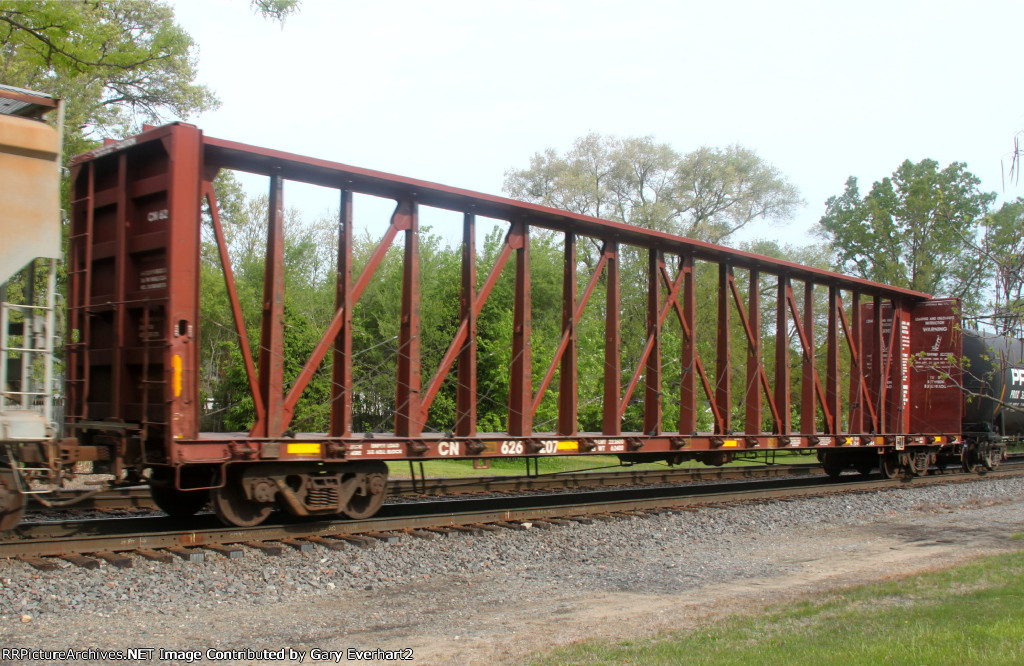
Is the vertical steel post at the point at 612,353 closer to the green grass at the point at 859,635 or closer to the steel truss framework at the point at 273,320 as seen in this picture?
the steel truss framework at the point at 273,320

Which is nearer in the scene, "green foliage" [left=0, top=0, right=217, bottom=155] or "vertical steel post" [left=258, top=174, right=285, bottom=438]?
"vertical steel post" [left=258, top=174, right=285, bottom=438]

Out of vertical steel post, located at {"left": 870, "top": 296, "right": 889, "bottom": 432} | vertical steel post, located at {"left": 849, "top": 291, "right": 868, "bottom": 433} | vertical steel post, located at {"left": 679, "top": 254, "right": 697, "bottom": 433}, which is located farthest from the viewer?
vertical steel post, located at {"left": 870, "top": 296, "right": 889, "bottom": 432}

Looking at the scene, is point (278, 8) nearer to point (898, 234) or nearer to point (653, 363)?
point (653, 363)

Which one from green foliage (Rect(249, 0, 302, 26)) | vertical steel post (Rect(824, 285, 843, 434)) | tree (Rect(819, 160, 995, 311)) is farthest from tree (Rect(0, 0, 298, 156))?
tree (Rect(819, 160, 995, 311))

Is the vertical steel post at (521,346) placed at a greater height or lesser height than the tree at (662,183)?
lesser

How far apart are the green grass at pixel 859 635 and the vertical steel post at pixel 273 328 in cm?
512

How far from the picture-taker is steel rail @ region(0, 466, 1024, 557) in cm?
840

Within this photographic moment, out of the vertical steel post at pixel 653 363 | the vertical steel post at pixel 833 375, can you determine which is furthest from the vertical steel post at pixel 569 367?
the vertical steel post at pixel 833 375

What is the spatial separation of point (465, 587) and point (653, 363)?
7426 mm

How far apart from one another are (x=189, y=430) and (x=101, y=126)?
19775 millimetres

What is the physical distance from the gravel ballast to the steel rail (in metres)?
0.55

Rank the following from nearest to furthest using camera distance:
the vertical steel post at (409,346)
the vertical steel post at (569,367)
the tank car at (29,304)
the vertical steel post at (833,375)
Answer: the tank car at (29,304) < the vertical steel post at (409,346) < the vertical steel post at (569,367) < the vertical steel post at (833,375)

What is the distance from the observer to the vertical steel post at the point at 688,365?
14812 millimetres

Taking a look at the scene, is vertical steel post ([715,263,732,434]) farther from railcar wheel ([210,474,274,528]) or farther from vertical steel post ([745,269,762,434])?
railcar wheel ([210,474,274,528])
